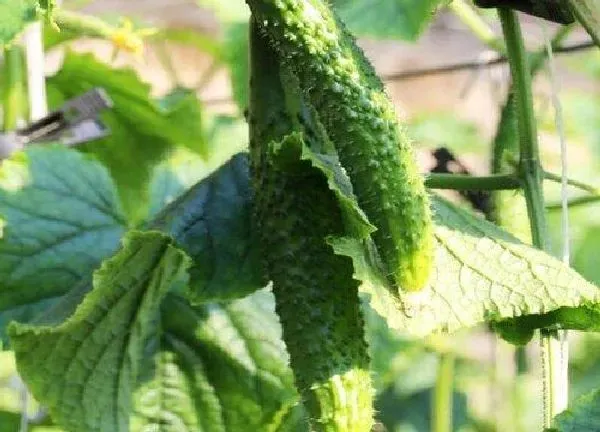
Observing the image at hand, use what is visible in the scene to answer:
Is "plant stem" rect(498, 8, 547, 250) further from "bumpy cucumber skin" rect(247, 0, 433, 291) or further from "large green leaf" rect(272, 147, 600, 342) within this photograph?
"bumpy cucumber skin" rect(247, 0, 433, 291)

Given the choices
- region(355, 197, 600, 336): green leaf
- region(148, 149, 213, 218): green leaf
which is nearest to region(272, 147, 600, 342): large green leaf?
region(355, 197, 600, 336): green leaf

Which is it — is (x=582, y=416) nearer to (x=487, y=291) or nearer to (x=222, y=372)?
(x=487, y=291)

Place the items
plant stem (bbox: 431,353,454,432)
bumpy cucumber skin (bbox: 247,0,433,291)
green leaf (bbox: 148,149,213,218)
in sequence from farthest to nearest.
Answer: plant stem (bbox: 431,353,454,432) < green leaf (bbox: 148,149,213,218) < bumpy cucumber skin (bbox: 247,0,433,291)

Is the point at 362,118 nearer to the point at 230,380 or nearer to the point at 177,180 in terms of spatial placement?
the point at 230,380

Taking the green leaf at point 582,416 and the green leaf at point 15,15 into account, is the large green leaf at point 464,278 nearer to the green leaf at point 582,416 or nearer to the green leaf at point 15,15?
the green leaf at point 582,416

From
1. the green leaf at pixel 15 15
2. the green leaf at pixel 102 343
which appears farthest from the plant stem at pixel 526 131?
the green leaf at pixel 15 15

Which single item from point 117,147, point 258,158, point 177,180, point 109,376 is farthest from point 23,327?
point 117,147
